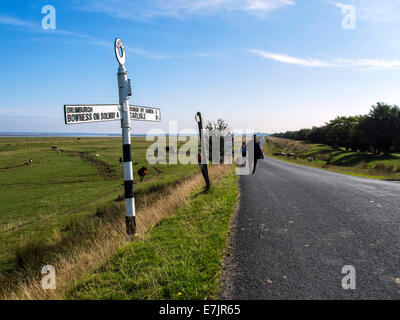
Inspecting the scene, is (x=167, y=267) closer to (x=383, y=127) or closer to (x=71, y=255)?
(x=71, y=255)

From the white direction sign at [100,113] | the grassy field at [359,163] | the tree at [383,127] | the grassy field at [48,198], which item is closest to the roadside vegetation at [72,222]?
the grassy field at [48,198]

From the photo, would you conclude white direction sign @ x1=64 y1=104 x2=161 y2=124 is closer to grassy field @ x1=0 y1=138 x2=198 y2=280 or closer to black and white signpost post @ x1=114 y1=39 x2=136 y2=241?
black and white signpost post @ x1=114 y1=39 x2=136 y2=241

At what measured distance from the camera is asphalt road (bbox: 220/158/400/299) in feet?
10.5

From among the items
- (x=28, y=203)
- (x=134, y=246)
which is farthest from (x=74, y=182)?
(x=134, y=246)

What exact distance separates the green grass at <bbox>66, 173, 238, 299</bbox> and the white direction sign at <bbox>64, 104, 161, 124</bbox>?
8.93 feet

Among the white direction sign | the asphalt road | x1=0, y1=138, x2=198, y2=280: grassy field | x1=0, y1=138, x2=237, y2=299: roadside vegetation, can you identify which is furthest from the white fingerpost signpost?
x1=0, y1=138, x2=198, y2=280: grassy field

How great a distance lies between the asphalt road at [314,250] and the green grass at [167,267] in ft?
0.96

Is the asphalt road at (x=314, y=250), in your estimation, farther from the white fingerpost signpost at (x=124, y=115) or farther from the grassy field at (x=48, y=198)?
→ the grassy field at (x=48, y=198)

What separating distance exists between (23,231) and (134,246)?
498 inches

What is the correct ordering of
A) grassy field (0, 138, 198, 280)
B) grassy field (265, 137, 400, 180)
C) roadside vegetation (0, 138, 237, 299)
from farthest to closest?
grassy field (265, 137, 400, 180) < grassy field (0, 138, 198, 280) < roadside vegetation (0, 138, 237, 299)

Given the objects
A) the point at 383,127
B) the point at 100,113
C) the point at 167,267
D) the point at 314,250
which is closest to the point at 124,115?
the point at 100,113

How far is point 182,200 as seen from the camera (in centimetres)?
915
